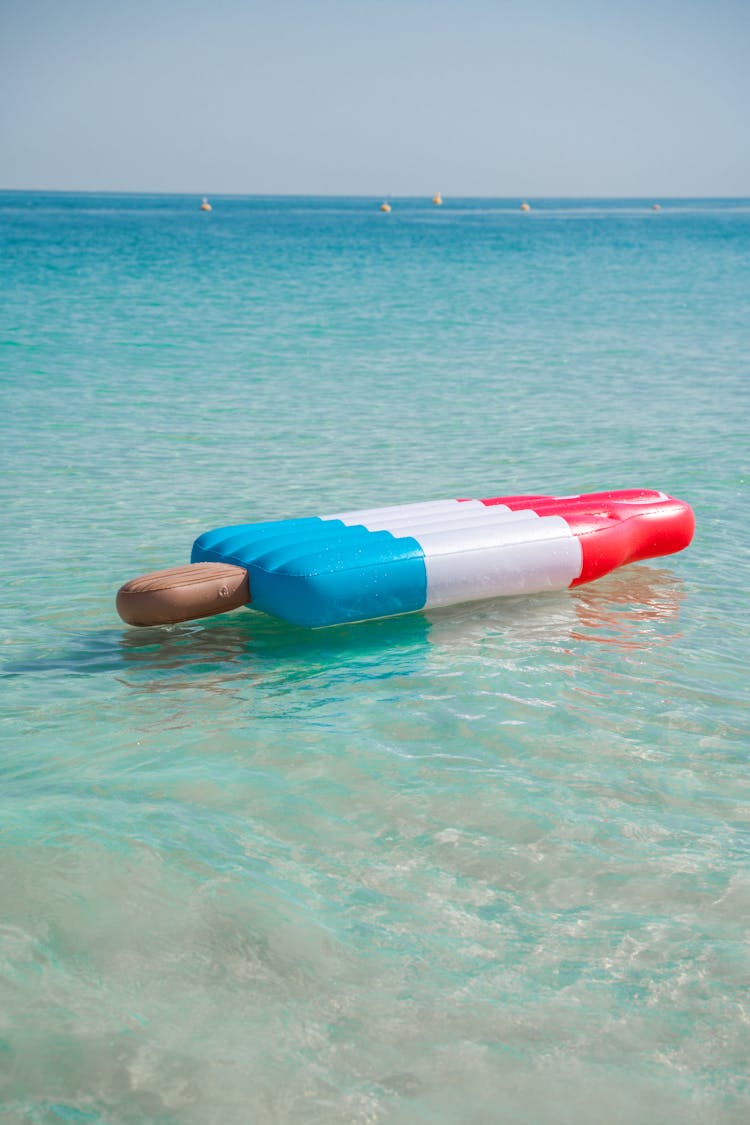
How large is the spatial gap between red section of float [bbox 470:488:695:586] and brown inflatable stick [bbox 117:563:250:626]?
4.96 feet

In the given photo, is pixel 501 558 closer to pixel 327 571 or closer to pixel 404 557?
pixel 404 557

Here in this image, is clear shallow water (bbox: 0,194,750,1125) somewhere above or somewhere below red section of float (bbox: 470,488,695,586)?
below

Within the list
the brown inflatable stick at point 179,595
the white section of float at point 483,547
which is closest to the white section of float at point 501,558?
the white section of float at point 483,547

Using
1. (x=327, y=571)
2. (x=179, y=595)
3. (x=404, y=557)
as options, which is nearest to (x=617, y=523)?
(x=404, y=557)

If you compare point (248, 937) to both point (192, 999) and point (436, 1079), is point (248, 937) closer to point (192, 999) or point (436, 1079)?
point (192, 999)

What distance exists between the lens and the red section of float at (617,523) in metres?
5.50

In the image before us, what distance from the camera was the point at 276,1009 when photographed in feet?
8.70

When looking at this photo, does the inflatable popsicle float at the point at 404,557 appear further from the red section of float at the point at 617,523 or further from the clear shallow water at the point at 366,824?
the clear shallow water at the point at 366,824

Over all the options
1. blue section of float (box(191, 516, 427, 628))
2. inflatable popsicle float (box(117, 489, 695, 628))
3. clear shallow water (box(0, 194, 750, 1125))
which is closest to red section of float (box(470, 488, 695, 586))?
inflatable popsicle float (box(117, 489, 695, 628))

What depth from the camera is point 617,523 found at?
221 inches

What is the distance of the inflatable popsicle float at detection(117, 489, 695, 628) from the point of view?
4.78 m

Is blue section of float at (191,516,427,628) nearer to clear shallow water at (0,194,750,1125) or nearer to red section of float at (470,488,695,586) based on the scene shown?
clear shallow water at (0,194,750,1125)

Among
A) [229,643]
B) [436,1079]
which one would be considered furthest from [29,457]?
[436,1079]

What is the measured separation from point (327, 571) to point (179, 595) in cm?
61
